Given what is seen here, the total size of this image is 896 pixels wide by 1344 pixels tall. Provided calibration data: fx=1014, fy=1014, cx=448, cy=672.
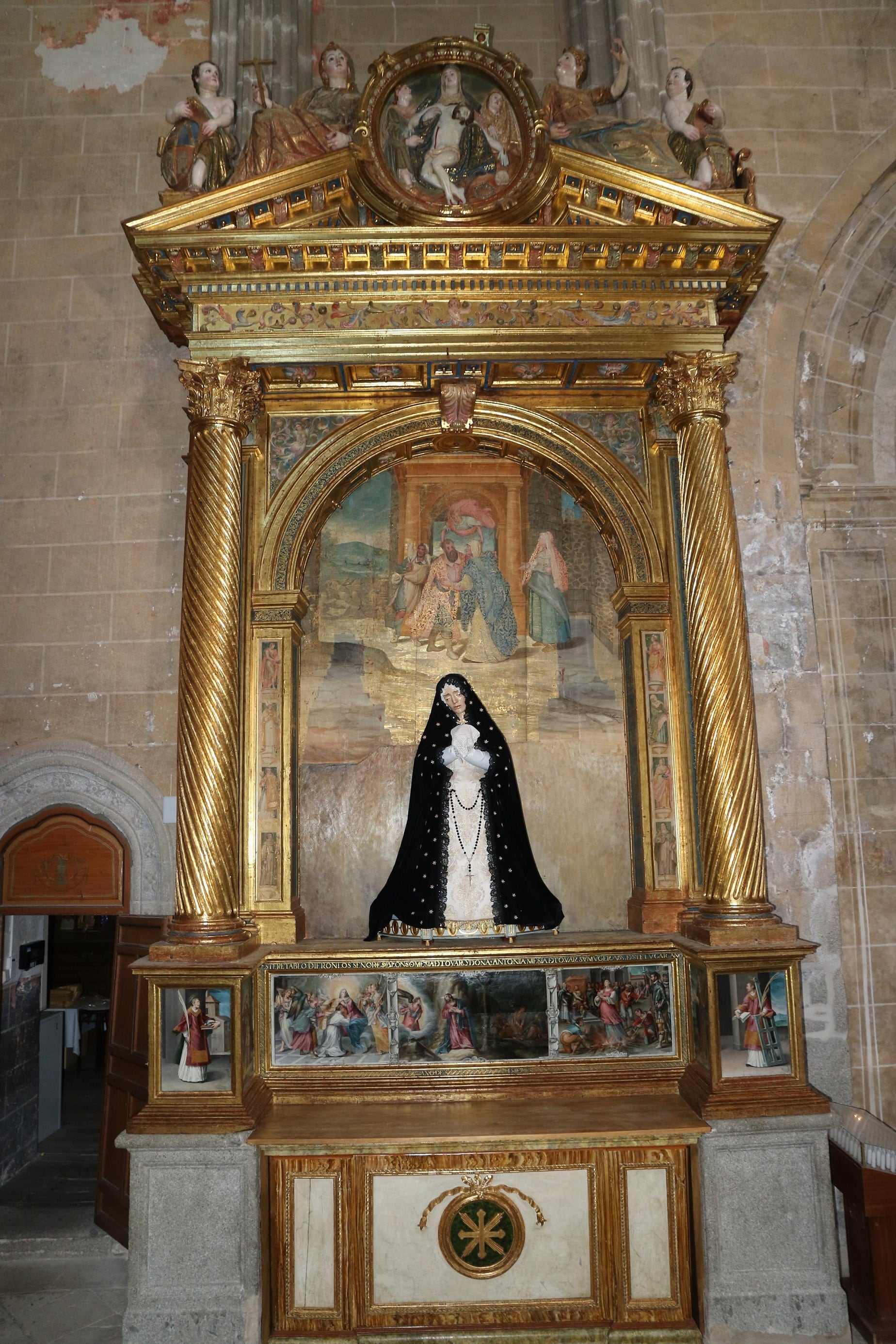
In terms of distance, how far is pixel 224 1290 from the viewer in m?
5.35

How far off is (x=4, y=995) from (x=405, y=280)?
599 centimetres

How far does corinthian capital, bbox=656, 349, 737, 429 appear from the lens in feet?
21.9

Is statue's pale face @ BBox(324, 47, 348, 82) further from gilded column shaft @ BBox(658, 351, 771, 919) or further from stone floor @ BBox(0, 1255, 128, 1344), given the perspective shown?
stone floor @ BBox(0, 1255, 128, 1344)

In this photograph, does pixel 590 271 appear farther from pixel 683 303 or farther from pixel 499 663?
pixel 499 663

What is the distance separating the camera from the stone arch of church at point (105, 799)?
735 centimetres

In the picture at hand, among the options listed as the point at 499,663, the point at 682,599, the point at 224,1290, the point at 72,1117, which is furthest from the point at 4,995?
the point at 682,599

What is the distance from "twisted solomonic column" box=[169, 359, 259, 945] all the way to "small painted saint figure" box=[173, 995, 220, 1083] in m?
0.40

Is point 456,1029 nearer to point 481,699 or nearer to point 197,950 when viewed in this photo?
point 197,950

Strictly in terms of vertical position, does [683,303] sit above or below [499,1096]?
above

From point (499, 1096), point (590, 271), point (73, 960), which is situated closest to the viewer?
point (499, 1096)

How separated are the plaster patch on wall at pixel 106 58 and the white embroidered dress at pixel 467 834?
244 inches

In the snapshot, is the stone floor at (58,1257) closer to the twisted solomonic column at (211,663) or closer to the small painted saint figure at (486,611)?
the twisted solomonic column at (211,663)

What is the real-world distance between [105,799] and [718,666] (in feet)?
14.5

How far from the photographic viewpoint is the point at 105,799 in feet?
24.3
